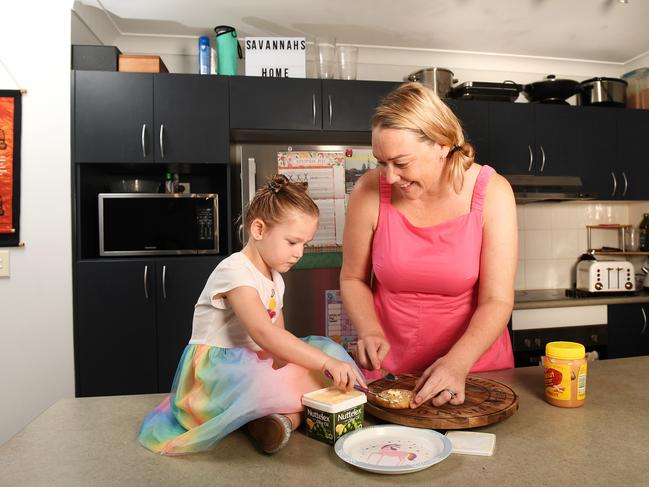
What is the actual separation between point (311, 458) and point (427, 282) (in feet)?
2.34

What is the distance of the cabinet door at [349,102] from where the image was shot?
10.2 feet

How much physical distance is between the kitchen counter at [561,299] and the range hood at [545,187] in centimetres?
63

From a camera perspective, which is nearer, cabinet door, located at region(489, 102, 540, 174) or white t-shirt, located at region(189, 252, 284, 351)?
white t-shirt, located at region(189, 252, 284, 351)

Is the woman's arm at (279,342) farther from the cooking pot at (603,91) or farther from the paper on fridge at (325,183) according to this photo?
the cooking pot at (603,91)

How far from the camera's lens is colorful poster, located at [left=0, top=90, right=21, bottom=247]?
2727 millimetres

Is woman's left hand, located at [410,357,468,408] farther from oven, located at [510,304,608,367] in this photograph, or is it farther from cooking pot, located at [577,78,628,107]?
cooking pot, located at [577,78,628,107]

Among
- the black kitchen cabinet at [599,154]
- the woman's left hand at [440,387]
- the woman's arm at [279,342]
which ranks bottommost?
the woman's left hand at [440,387]

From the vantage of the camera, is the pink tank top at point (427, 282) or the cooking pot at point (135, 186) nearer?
the pink tank top at point (427, 282)

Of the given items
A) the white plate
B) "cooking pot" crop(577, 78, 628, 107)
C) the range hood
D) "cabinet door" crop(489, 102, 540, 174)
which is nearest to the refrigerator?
"cabinet door" crop(489, 102, 540, 174)

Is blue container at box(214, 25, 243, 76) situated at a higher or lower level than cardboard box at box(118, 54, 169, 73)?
higher

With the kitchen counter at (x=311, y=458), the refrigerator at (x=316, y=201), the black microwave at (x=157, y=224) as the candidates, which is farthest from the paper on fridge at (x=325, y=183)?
the kitchen counter at (x=311, y=458)

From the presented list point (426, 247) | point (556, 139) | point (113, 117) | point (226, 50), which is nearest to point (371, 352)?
point (426, 247)

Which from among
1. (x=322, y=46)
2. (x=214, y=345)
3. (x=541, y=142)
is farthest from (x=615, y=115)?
(x=214, y=345)

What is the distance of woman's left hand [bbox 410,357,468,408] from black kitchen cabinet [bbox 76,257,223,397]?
2009 mm
